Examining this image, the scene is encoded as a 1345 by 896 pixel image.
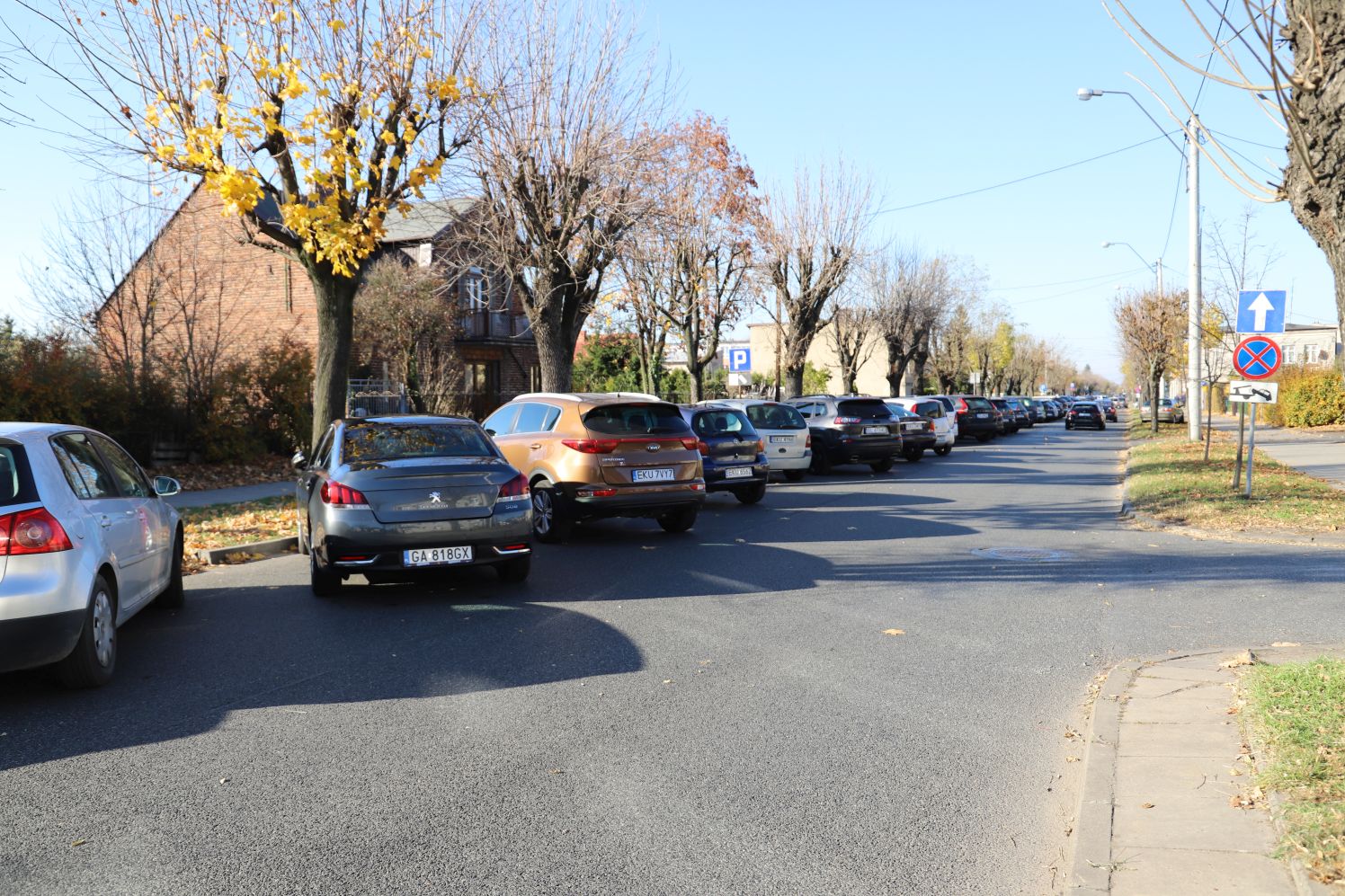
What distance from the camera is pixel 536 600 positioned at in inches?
345

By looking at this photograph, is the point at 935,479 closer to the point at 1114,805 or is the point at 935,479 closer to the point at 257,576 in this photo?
the point at 257,576

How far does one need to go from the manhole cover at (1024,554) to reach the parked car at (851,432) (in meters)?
10.8

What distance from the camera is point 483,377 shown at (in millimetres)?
42438

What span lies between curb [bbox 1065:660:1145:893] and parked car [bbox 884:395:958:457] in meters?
23.7

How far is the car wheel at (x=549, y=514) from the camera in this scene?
12.2 metres

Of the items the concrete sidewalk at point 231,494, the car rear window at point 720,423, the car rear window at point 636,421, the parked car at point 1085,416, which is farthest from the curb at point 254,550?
the parked car at point 1085,416

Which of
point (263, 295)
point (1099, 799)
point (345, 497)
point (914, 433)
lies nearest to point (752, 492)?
point (345, 497)

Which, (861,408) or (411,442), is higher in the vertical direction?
(861,408)

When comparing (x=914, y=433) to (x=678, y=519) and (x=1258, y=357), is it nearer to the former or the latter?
(x=1258, y=357)

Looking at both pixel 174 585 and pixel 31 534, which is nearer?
pixel 31 534

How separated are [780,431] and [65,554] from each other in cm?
1623

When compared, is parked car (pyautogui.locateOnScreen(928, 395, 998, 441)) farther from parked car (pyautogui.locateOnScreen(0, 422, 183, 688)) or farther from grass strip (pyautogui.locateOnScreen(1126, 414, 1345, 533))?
parked car (pyautogui.locateOnScreen(0, 422, 183, 688))

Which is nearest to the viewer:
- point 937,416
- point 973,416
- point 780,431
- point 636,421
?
point 636,421

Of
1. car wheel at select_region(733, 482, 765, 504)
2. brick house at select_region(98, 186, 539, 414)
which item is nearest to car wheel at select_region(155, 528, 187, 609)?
brick house at select_region(98, 186, 539, 414)
